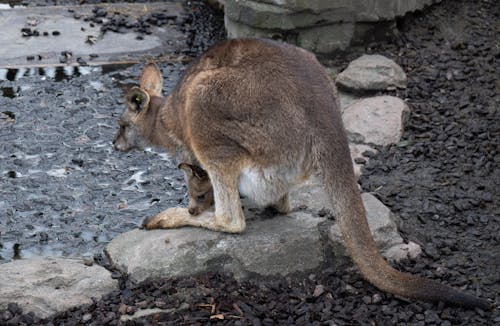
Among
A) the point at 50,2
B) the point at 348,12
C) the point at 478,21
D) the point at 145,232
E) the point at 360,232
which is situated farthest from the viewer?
the point at 50,2

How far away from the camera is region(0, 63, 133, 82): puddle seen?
7840mm

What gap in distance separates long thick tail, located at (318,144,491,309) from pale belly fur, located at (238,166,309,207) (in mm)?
226

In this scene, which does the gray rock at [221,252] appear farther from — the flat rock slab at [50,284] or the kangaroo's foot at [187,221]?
the flat rock slab at [50,284]

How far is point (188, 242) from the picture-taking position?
5.01 m

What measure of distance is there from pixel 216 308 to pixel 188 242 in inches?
21.7

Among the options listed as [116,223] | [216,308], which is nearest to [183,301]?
[216,308]

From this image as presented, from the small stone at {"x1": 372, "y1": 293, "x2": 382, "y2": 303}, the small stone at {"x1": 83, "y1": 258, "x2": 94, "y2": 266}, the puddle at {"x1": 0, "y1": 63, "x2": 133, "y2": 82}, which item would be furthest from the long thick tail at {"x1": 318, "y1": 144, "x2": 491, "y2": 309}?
the puddle at {"x1": 0, "y1": 63, "x2": 133, "y2": 82}

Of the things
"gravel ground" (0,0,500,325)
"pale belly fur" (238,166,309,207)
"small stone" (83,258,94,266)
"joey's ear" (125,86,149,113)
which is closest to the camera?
"gravel ground" (0,0,500,325)

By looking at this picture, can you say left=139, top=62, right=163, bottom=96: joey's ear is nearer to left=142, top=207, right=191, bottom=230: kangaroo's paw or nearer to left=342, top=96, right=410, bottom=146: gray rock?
left=142, top=207, right=191, bottom=230: kangaroo's paw

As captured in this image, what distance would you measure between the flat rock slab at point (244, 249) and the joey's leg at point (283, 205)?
0.31 ft

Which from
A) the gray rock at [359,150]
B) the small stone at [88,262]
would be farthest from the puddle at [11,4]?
the small stone at [88,262]

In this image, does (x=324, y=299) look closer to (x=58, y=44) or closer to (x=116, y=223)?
(x=116, y=223)

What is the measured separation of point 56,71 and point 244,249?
3.71 metres

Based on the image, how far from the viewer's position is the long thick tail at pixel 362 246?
4379 millimetres
